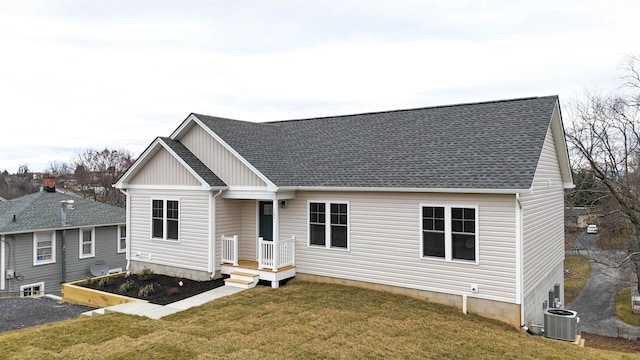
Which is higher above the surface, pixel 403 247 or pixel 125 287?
pixel 403 247

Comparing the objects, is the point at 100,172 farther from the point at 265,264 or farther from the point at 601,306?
the point at 601,306

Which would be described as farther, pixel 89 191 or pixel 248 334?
pixel 89 191

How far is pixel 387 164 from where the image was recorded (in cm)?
1230

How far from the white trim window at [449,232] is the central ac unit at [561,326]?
252cm

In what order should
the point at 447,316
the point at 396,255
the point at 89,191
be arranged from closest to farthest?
the point at 447,316 → the point at 396,255 → the point at 89,191

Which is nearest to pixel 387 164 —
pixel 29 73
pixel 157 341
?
pixel 157 341

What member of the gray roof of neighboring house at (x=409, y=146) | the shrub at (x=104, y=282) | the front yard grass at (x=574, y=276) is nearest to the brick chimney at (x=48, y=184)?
the shrub at (x=104, y=282)

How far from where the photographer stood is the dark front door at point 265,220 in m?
14.0

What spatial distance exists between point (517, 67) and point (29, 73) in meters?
22.0

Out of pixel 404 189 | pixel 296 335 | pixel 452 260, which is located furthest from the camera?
pixel 404 189

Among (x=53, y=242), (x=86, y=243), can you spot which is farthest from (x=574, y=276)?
(x=53, y=242)

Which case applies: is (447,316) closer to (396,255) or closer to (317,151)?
(396,255)

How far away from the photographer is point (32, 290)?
18578 mm

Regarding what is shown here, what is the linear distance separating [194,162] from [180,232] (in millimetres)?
2462
